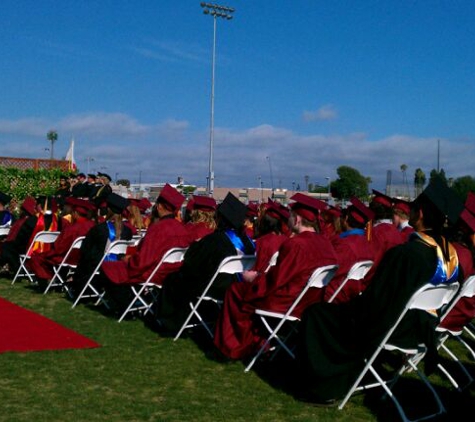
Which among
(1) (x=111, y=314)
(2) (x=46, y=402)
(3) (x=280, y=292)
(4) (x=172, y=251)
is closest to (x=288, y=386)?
(3) (x=280, y=292)

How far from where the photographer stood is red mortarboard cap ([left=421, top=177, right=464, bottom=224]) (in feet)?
16.1

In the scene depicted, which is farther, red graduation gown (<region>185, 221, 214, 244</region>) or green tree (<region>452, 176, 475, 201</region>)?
green tree (<region>452, 176, 475, 201</region>)

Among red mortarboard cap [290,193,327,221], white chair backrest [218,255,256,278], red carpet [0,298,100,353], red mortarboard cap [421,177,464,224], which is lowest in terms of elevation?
red carpet [0,298,100,353]

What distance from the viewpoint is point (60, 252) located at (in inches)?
385

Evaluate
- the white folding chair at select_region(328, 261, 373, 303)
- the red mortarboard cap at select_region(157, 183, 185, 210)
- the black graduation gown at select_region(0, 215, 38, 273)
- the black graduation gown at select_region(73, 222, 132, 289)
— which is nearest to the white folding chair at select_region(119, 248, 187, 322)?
the red mortarboard cap at select_region(157, 183, 185, 210)

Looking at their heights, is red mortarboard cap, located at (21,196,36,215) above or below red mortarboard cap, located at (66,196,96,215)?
below

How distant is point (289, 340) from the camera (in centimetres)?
679

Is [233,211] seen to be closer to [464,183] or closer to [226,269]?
[226,269]

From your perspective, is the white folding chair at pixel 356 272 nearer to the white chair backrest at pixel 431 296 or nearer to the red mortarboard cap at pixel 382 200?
the white chair backrest at pixel 431 296

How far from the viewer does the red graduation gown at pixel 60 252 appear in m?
9.80

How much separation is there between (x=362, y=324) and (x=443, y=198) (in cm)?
112

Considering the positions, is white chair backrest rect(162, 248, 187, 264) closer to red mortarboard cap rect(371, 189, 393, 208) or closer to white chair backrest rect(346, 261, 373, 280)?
white chair backrest rect(346, 261, 373, 280)

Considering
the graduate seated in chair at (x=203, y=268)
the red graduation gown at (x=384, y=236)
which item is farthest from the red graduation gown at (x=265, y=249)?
the red graduation gown at (x=384, y=236)

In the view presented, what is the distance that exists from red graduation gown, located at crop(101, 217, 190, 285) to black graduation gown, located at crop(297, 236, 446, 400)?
2.90 m
